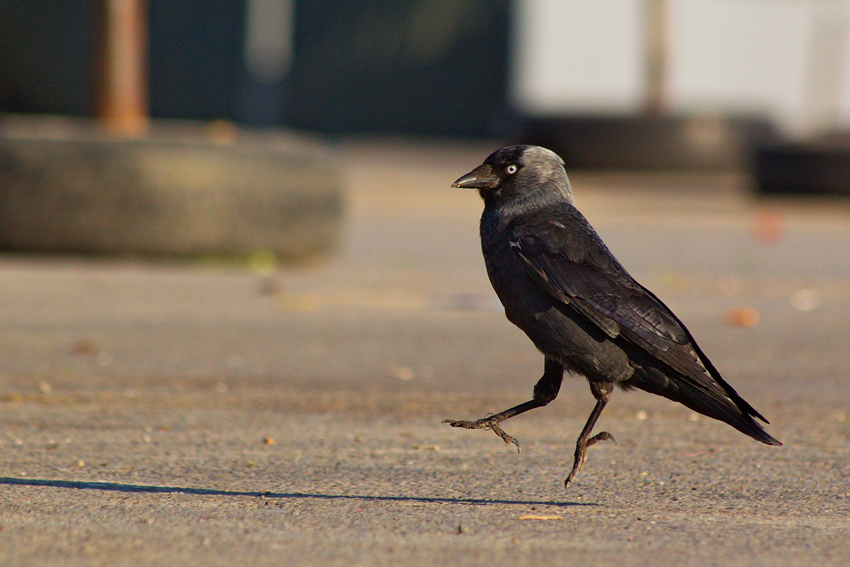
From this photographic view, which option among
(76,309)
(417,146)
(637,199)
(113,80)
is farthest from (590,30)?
(76,309)

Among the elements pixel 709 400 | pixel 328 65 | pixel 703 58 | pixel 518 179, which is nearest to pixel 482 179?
pixel 518 179

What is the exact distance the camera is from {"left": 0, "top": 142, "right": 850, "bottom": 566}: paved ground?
322 centimetres

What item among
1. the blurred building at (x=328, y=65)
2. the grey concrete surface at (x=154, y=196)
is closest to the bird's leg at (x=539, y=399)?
the grey concrete surface at (x=154, y=196)

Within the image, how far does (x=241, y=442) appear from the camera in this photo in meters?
4.32

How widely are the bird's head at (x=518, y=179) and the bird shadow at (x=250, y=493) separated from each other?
863mm

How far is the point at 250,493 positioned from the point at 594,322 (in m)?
1.08

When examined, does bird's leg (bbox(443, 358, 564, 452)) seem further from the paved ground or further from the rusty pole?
the rusty pole

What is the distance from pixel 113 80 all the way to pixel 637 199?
6770 millimetres

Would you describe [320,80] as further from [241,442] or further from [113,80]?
[241,442]

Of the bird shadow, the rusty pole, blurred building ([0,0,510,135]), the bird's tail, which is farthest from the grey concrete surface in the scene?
blurred building ([0,0,510,135])

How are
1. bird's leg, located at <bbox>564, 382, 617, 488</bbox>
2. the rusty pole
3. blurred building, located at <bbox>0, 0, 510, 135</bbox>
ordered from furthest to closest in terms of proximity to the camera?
1. blurred building, located at <bbox>0, 0, 510, 135</bbox>
2. the rusty pole
3. bird's leg, located at <bbox>564, 382, 617, 488</bbox>

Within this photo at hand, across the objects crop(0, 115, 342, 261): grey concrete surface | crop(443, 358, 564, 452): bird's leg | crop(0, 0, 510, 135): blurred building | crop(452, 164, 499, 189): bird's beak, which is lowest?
crop(0, 0, 510, 135): blurred building

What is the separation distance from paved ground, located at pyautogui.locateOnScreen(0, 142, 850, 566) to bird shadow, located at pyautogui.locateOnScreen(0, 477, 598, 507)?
1 centimetres

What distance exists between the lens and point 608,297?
3553mm
